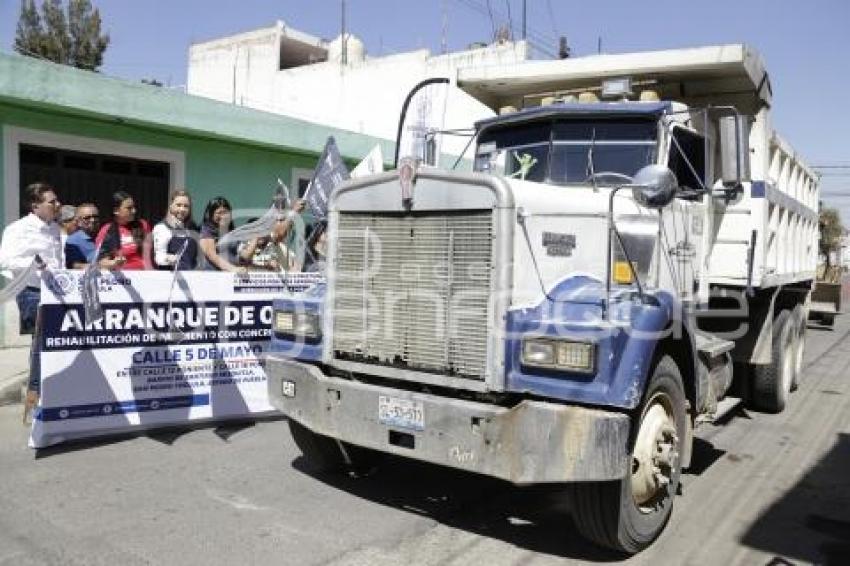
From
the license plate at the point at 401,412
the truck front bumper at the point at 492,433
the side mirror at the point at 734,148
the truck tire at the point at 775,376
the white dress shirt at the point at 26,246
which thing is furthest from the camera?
the truck tire at the point at 775,376

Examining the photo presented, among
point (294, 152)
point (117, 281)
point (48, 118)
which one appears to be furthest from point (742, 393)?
point (48, 118)

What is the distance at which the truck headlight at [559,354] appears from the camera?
3760mm

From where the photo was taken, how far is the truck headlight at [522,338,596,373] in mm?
3760

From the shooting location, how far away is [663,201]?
4.41m

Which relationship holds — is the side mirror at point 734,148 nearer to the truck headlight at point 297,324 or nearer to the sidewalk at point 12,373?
the truck headlight at point 297,324

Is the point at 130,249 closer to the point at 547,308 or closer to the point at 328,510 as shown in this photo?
the point at 328,510

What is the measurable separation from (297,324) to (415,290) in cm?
104

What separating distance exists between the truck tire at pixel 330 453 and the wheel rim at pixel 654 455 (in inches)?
76.2

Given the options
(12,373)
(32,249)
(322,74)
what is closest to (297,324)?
(32,249)

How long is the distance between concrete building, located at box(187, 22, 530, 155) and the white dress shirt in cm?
1748

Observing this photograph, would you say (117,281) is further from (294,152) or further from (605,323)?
(294,152)

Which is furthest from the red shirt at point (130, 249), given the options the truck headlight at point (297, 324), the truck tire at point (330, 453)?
the truck tire at point (330, 453)

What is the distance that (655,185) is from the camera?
4.36 meters

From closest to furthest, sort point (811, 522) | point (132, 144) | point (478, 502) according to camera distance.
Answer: point (811, 522) < point (478, 502) < point (132, 144)
